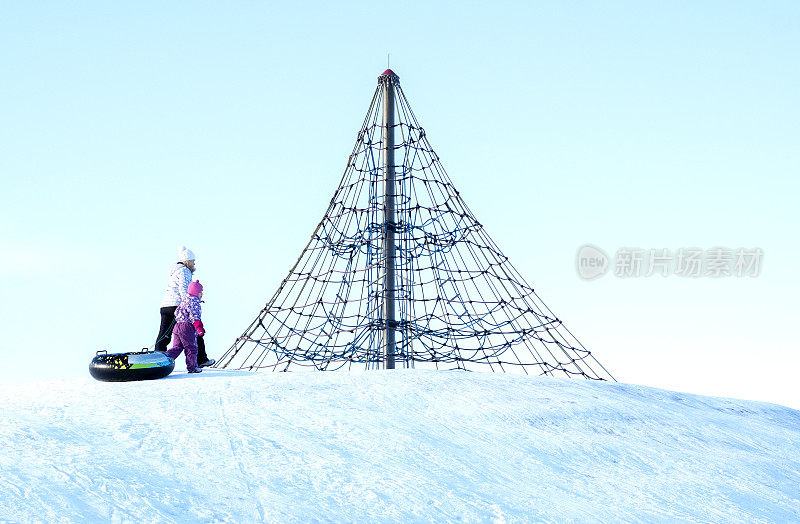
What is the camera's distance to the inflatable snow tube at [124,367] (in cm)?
743

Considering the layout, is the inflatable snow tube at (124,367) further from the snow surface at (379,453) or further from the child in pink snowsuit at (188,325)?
the child in pink snowsuit at (188,325)

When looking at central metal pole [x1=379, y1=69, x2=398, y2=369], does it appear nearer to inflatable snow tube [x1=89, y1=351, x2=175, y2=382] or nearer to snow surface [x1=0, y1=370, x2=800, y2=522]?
snow surface [x1=0, y1=370, x2=800, y2=522]

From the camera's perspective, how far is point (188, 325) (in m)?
8.06

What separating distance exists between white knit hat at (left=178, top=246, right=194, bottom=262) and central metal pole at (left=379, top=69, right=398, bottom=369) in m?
3.12

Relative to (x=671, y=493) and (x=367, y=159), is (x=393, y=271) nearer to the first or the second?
(x=367, y=159)

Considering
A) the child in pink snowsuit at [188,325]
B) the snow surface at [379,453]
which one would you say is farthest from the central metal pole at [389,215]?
the snow surface at [379,453]

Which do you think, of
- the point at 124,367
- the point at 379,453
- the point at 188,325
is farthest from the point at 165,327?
the point at 379,453

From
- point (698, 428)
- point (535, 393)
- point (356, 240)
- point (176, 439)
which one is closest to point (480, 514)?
point (176, 439)

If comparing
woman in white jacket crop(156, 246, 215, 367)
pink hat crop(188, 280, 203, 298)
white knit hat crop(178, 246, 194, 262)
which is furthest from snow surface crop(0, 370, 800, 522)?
white knit hat crop(178, 246, 194, 262)

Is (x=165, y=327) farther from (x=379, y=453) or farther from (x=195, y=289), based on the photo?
(x=379, y=453)

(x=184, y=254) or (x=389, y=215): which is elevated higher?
(x=389, y=215)

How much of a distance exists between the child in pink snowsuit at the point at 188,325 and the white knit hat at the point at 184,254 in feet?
1.77

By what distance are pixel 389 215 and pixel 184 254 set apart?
151 inches

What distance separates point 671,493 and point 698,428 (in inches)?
81.9
